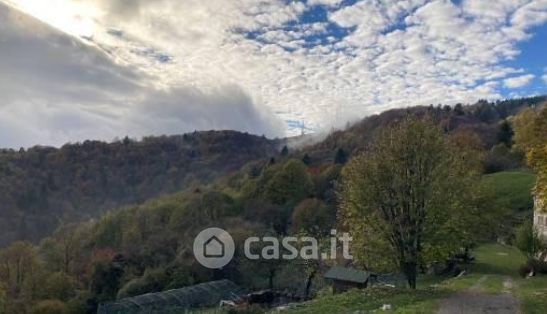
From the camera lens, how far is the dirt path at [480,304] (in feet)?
69.5

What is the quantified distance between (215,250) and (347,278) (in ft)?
91.2

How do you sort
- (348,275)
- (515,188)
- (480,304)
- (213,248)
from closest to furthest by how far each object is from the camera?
(480,304) → (348,275) → (213,248) → (515,188)

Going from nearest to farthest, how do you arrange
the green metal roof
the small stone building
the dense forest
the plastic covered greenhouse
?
the dense forest
the small stone building
the green metal roof
the plastic covered greenhouse

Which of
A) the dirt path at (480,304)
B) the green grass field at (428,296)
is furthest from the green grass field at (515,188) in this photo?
the dirt path at (480,304)

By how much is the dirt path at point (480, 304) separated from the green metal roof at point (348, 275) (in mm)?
17517

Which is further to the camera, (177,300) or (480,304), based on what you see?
(177,300)

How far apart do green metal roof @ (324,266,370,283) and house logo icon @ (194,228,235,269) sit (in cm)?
2207

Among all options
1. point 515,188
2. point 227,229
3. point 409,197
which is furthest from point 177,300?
point 515,188

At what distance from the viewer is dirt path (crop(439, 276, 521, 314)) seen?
21.2m

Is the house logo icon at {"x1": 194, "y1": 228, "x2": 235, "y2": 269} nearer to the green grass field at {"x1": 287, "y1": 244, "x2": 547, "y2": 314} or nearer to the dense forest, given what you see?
the dense forest

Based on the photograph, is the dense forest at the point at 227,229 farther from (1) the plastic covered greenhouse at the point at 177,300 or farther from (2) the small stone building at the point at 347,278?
(1) the plastic covered greenhouse at the point at 177,300

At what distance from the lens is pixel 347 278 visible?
147 ft

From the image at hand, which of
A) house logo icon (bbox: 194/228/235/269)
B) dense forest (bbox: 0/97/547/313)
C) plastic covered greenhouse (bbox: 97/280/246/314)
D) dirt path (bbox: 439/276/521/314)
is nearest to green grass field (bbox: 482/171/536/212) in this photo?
dense forest (bbox: 0/97/547/313)

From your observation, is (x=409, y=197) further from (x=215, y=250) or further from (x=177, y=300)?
(x=215, y=250)
